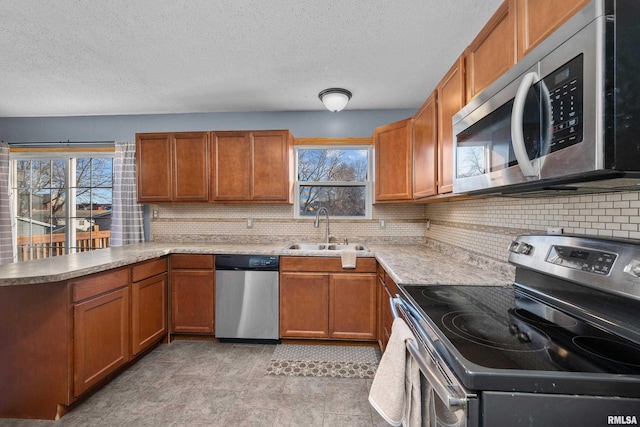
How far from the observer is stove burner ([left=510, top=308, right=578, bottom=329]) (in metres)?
0.95

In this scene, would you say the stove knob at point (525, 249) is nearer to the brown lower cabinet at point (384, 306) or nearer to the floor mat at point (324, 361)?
the brown lower cabinet at point (384, 306)

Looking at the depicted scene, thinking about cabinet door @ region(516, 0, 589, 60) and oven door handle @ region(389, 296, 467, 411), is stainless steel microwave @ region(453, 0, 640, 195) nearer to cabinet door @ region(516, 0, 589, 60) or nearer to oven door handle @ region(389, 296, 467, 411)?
cabinet door @ region(516, 0, 589, 60)

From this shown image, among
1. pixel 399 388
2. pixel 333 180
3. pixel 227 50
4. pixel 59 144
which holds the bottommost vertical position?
pixel 399 388

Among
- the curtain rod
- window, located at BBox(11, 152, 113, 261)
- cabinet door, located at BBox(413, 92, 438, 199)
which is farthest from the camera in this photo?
window, located at BBox(11, 152, 113, 261)

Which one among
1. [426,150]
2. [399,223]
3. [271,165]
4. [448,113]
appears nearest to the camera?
[448,113]

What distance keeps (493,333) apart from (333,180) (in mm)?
2506

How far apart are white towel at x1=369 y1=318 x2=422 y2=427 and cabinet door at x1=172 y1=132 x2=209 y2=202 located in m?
2.51

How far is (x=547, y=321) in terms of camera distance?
100 cm

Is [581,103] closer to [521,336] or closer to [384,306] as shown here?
[521,336]

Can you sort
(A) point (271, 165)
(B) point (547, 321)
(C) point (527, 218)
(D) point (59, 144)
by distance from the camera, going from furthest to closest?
(D) point (59, 144)
(A) point (271, 165)
(C) point (527, 218)
(B) point (547, 321)

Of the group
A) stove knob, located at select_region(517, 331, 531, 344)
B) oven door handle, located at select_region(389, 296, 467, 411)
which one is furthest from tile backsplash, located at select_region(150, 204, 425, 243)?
stove knob, located at select_region(517, 331, 531, 344)

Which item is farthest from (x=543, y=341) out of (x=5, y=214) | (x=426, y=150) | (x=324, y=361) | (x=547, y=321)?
(x=5, y=214)

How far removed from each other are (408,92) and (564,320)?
2.35m

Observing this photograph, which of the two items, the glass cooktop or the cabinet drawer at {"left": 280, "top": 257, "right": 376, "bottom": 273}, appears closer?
the glass cooktop
